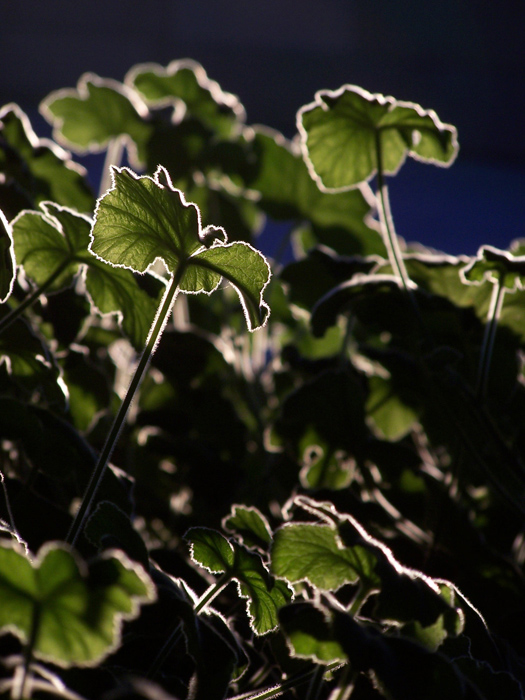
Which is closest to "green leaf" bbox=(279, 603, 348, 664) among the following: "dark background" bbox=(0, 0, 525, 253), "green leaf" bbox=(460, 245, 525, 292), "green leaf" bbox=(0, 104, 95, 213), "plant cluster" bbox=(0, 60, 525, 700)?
"plant cluster" bbox=(0, 60, 525, 700)

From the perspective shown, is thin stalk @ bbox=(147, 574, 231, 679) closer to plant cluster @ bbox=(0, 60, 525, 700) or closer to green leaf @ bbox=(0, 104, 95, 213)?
plant cluster @ bbox=(0, 60, 525, 700)

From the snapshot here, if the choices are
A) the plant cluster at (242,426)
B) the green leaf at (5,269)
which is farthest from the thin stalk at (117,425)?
the green leaf at (5,269)

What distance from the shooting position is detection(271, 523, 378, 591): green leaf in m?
0.43

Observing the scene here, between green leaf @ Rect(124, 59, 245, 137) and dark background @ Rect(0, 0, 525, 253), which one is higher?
dark background @ Rect(0, 0, 525, 253)

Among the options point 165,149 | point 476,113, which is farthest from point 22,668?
point 476,113

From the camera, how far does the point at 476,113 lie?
163 inches

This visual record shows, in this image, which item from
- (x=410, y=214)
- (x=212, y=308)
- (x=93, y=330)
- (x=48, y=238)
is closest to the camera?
(x=48, y=238)

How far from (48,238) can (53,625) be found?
388mm

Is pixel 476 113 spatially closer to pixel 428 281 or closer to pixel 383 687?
pixel 428 281

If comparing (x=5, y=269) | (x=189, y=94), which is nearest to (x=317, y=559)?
(x=5, y=269)

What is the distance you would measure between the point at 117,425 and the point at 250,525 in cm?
17

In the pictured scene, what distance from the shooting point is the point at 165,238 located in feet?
1.48

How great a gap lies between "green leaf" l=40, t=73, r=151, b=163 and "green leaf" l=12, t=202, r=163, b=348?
0.57 metres

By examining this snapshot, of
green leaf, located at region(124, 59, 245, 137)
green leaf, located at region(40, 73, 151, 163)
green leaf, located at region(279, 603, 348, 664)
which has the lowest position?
green leaf, located at region(279, 603, 348, 664)
